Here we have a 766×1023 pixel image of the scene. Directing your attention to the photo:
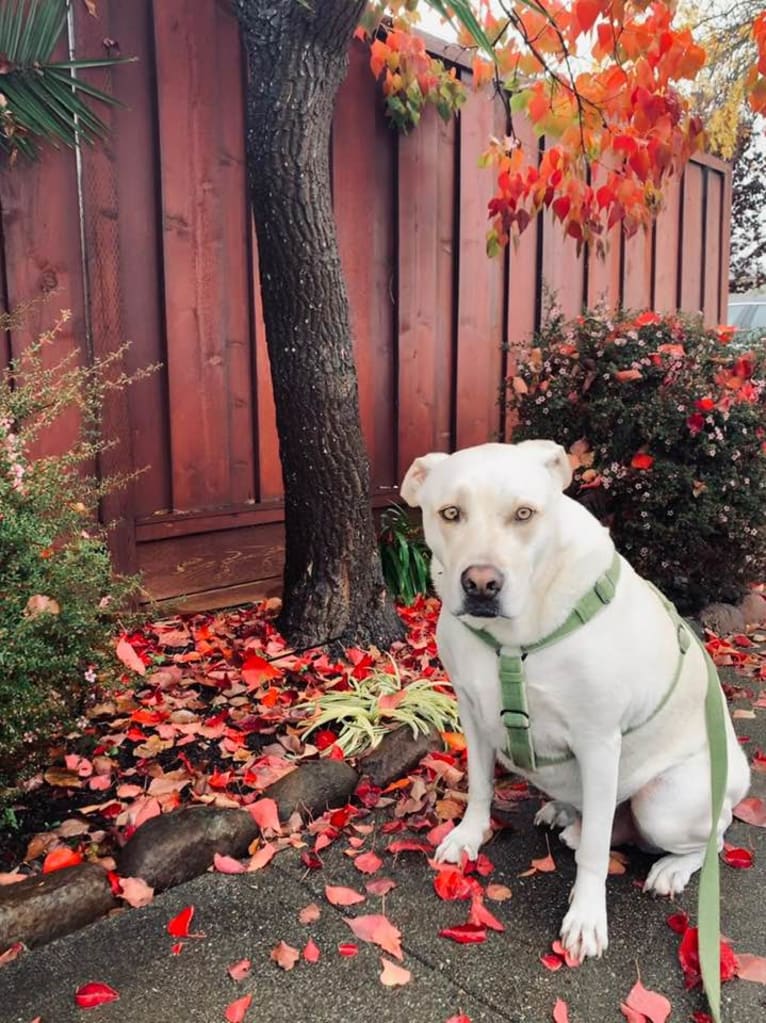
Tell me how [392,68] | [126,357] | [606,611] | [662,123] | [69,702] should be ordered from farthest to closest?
[392,68], [126,357], [662,123], [69,702], [606,611]

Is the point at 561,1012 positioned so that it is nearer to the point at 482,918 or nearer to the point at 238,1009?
the point at 482,918

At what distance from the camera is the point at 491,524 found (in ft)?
6.45

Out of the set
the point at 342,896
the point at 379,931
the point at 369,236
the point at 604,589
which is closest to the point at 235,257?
the point at 369,236

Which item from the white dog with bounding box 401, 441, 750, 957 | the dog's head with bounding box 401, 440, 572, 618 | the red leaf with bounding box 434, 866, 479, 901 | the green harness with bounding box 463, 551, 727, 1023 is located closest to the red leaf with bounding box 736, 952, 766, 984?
the green harness with bounding box 463, 551, 727, 1023

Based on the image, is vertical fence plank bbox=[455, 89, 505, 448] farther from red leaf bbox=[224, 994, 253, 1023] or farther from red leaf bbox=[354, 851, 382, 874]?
red leaf bbox=[224, 994, 253, 1023]

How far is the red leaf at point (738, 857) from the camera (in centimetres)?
253

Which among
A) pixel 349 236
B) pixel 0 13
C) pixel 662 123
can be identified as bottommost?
pixel 349 236

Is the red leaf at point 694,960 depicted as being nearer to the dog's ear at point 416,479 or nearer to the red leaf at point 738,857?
the red leaf at point 738,857

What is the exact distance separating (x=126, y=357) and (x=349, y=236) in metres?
1.80

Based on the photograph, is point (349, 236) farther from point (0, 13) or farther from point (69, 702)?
point (69, 702)

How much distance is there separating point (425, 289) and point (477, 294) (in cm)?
56

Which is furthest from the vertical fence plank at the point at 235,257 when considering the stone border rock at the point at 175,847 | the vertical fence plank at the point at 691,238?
the vertical fence plank at the point at 691,238

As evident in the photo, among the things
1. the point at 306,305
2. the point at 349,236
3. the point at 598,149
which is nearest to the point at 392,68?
the point at 349,236

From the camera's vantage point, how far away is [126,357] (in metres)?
4.39
